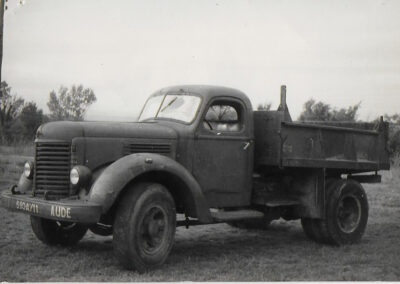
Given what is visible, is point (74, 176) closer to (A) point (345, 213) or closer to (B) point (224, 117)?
(B) point (224, 117)

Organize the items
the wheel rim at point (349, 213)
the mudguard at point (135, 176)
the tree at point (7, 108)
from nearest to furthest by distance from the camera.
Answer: the mudguard at point (135, 176), the wheel rim at point (349, 213), the tree at point (7, 108)

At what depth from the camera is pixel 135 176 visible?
18.1 feet

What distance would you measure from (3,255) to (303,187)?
3.80 m

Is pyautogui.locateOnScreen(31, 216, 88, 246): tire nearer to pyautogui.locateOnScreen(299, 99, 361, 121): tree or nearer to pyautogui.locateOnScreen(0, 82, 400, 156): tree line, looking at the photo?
pyautogui.locateOnScreen(0, 82, 400, 156): tree line

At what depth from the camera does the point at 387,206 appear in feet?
36.8

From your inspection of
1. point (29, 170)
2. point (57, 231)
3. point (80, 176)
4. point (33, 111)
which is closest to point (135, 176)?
point (80, 176)

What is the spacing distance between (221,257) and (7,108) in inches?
472

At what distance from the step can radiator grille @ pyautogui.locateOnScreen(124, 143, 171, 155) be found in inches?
35.5

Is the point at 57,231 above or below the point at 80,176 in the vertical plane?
below

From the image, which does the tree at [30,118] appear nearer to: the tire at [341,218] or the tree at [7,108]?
the tree at [7,108]

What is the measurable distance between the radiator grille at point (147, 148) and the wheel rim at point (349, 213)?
289 centimetres

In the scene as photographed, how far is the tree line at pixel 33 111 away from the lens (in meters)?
16.2

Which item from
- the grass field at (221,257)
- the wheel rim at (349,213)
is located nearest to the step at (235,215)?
the grass field at (221,257)

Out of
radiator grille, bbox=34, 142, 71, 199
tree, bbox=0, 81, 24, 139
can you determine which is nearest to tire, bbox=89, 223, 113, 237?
radiator grille, bbox=34, 142, 71, 199
